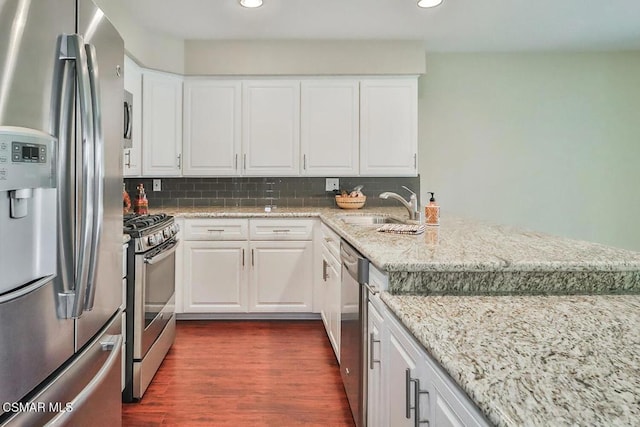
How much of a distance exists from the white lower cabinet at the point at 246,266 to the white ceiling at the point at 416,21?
1597 millimetres

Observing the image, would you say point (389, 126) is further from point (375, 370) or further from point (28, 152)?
point (28, 152)

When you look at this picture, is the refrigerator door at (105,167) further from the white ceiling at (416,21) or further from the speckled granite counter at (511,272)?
the white ceiling at (416,21)

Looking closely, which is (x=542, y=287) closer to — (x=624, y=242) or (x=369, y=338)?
(x=369, y=338)

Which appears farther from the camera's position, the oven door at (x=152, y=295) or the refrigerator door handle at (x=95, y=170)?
the oven door at (x=152, y=295)

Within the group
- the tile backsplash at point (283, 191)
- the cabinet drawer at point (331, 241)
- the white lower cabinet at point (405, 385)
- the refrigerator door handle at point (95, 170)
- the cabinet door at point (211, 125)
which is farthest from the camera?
the tile backsplash at point (283, 191)

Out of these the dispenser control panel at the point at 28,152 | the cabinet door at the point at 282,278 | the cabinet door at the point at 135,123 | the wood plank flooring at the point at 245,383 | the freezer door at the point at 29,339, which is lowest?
the wood plank flooring at the point at 245,383

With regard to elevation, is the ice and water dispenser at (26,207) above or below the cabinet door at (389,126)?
below

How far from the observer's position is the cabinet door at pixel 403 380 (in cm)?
96

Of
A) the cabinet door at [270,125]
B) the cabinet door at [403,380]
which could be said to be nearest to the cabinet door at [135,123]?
the cabinet door at [270,125]

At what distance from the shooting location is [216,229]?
11.6 feet

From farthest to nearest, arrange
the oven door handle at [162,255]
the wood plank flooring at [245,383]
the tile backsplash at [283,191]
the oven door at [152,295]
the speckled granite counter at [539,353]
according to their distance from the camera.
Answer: the tile backsplash at [283,191] < the oven door handle at [162,255] < the oven door at [152,295] < the wood plank flooring at [245,383] < the speckled granite counter at [539,353]

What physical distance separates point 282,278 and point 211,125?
152 centimetres

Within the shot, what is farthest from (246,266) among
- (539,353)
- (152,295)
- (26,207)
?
(539,353)

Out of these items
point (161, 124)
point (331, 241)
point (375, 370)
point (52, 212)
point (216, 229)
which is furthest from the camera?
point (161, 124)
